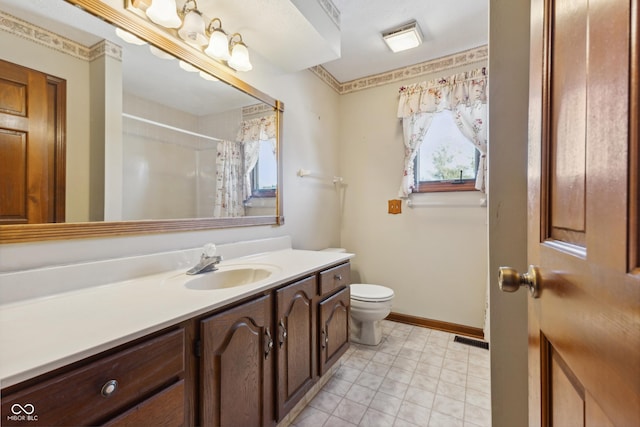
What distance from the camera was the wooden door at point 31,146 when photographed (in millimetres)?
851

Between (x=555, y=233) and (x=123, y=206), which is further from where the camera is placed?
(x=123, y=206)

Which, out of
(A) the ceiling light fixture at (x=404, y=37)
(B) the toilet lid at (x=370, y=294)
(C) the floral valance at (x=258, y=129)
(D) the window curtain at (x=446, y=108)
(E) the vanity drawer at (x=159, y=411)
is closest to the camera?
(E) the vanity drawer at (x=159, y=411)

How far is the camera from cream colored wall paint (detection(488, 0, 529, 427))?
34.6 inches

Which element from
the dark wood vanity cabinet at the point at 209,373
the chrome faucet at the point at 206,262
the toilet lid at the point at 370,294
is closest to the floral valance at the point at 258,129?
the chrome faucet at the point at 206,262

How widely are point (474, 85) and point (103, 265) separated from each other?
8.69ft

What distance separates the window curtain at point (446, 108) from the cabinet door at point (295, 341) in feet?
5.03

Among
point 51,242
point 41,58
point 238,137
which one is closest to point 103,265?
point 51,242

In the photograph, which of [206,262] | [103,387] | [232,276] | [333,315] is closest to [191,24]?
[206,262]

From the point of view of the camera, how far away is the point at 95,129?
3.45 ft

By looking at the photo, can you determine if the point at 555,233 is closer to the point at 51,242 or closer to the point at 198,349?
the point at 198,349

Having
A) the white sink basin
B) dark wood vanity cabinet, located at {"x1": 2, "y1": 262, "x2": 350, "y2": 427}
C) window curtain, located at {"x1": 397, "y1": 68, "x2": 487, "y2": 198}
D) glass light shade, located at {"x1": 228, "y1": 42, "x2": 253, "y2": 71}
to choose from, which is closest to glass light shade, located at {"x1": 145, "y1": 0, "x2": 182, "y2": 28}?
glass light shade, located at {"x1": 228, "y1": 42, "x2": 253, "y2": 71}

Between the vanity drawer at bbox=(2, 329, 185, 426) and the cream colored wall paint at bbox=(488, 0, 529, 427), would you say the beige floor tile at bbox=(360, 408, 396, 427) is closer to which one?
the cream colored wall paint at bbox=(488, 0, 529, 427)

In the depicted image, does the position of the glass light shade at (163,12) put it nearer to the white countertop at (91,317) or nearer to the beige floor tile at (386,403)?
the white countertop at (91,317)

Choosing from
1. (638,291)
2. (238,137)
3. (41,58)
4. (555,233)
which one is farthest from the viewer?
(238,137)
